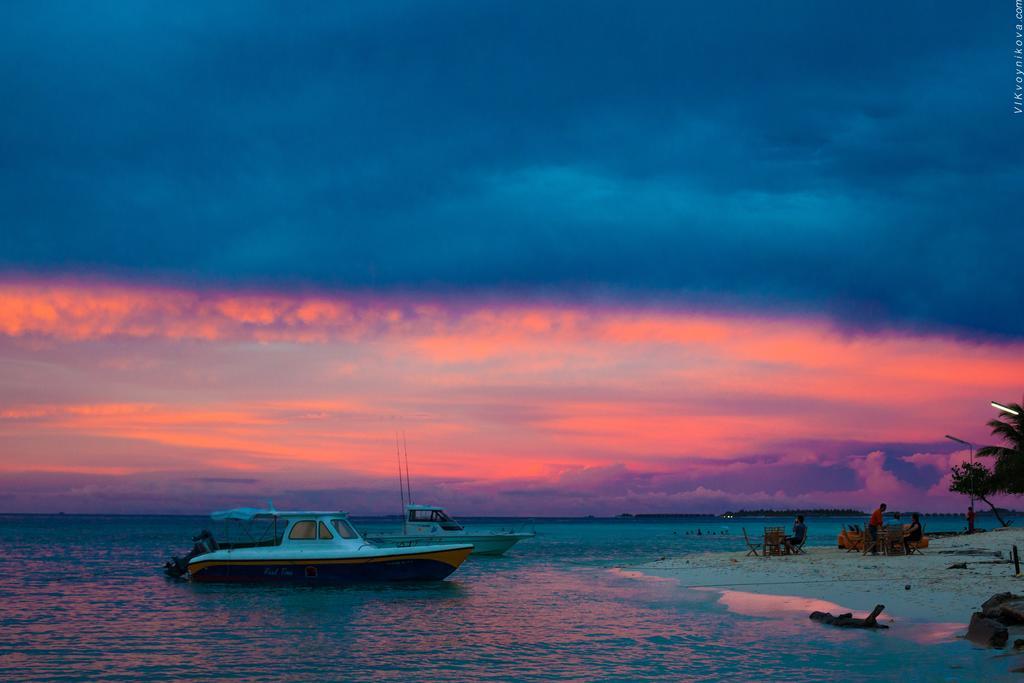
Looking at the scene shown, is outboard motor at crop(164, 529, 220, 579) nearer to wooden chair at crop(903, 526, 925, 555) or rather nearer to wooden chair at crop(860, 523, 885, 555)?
wooden chair at crop(860, 523, 885, 555)

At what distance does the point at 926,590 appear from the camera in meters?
25.0

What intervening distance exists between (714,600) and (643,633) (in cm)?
676

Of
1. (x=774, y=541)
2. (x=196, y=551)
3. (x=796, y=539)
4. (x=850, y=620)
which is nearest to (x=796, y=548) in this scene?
(x=796, y=539)

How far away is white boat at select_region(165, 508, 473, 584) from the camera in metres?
34.0

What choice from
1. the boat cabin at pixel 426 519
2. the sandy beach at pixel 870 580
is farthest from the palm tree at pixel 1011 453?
the boat cabin at pixel 426 519

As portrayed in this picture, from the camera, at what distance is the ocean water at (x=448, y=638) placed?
693 inches

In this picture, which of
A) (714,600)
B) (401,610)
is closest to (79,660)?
(401,610)

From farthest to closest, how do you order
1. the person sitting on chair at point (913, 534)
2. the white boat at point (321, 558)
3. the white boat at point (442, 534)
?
the white boat at point (442, 534) < the person sitting on chair at point (913, 534) < the white boat at point (321, 558)

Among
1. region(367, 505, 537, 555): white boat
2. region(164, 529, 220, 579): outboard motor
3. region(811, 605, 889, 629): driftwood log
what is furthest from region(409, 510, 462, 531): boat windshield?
region(811, 605, 889, 629): driftwood log

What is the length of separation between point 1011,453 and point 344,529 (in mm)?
42781

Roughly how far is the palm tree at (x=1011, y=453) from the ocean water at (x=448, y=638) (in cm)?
3018

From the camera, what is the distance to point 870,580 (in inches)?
1126

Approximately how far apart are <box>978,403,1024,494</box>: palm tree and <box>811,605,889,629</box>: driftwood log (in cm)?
3899

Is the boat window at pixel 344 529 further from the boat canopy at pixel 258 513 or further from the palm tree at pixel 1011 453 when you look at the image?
the palm tree at pixel 1011 453
